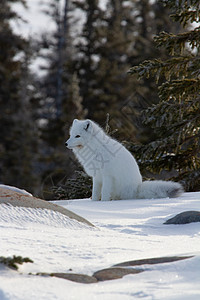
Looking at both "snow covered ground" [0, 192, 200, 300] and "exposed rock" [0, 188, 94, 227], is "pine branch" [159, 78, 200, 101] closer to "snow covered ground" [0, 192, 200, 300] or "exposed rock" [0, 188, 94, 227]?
"snow covered ground" [0, 192, 200, 300]

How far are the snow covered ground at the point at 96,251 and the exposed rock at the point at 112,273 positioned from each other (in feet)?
0.17

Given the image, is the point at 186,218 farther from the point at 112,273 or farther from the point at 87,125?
the point at 87,125

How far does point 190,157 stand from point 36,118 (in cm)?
1607

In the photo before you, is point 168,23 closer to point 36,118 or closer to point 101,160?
point 36,118

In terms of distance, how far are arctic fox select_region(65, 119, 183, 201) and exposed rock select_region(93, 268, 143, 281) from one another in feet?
14.7

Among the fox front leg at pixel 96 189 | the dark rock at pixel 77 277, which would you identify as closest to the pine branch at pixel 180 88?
the fox front leg at pixel 96 189

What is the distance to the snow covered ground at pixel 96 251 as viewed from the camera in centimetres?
224

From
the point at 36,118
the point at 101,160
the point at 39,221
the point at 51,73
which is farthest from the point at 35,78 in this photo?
the point at 39,221

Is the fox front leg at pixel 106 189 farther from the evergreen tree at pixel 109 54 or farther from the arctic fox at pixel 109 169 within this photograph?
the evergreen tree at pixel 109 54

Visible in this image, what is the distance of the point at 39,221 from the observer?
151 inches

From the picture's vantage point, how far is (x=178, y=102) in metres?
9.77

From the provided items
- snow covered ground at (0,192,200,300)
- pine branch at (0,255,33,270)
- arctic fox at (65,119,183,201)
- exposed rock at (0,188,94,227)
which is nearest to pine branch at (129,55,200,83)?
arctic fox at (65,119,183,201)

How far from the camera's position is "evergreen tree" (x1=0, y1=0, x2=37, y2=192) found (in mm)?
23438

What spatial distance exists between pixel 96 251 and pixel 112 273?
51 cm
